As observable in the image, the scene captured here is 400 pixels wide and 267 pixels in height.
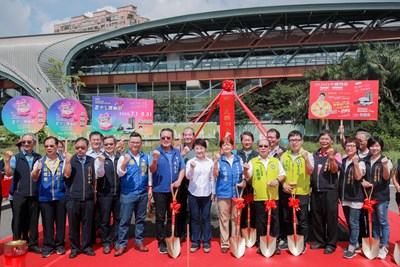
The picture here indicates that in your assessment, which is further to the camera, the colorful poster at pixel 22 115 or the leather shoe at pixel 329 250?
the colorful poster at pixel 22 115

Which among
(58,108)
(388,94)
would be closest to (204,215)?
(58,108)

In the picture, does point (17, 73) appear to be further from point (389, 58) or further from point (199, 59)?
point (389, 58)

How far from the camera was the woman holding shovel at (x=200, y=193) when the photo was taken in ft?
14.3

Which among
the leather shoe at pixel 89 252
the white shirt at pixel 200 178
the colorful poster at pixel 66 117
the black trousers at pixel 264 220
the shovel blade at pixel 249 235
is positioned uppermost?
the colorful poster at pixel 66 117

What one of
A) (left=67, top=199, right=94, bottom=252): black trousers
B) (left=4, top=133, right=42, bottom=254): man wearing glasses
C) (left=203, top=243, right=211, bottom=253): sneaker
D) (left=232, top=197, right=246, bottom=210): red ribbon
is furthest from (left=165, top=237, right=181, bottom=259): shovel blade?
(left=4, top=133, right=42, bottom=254): man wearing glasses

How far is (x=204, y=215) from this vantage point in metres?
4.44

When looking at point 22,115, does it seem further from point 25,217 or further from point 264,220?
point 264,220

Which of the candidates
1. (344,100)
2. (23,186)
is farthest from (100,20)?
(23,186)

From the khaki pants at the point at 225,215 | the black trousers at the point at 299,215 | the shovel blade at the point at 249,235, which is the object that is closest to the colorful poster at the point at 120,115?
the khaki pants at the point at 225,215

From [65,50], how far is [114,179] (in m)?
27.4

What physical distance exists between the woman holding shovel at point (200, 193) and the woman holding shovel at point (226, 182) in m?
0.15

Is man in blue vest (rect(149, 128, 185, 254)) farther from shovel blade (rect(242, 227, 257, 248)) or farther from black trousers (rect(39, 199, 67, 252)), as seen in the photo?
black trousers (rect(39, 199, 67, 252))

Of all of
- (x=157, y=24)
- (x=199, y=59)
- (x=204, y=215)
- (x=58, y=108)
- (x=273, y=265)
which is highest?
(x=157, y=24)

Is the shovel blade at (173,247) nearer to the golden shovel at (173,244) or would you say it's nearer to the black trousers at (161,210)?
the golden shovel at (173,244)
